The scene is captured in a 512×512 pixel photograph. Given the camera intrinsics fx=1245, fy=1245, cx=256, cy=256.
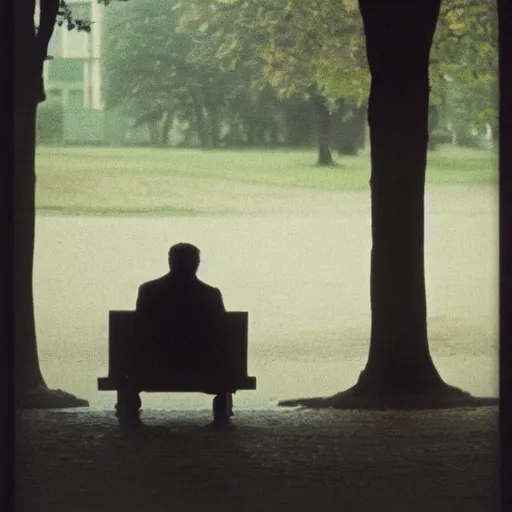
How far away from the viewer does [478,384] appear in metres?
18.9

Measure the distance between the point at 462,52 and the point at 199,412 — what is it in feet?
30.4

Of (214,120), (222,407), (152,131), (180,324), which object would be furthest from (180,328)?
(152,131)

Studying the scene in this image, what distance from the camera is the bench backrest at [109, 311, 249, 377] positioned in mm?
7871

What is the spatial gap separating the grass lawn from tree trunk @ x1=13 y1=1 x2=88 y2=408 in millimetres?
29142

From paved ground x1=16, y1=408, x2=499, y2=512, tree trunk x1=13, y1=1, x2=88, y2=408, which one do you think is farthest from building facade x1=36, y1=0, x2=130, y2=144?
paved ground x1=16, y1=408, x2=499, y2=512

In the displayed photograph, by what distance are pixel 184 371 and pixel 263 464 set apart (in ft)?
3.17

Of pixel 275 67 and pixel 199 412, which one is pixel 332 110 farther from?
pixel 199 412

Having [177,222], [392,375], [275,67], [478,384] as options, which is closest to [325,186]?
[177,222]

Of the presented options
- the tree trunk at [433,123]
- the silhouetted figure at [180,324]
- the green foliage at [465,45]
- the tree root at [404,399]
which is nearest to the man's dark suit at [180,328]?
the silhouetted figure at [180,324]

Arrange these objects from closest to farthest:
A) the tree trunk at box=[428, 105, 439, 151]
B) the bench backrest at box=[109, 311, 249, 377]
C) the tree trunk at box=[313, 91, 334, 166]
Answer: the bench backrest at box=[109, 311, 249, 377] → the tree trunk at box=[313, 91, 334, 166] → the tree trunk at box=[428, 105, 439, 151]

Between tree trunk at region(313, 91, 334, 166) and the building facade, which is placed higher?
the building facade

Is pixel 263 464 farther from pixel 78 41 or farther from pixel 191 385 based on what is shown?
pixel 78 41

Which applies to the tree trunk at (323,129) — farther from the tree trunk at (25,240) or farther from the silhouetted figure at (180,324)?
the silhouetted figure at (180,324)

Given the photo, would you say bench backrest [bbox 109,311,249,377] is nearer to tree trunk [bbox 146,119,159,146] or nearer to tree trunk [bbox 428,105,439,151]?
tree trunk [bbox 428,105,439,151]
